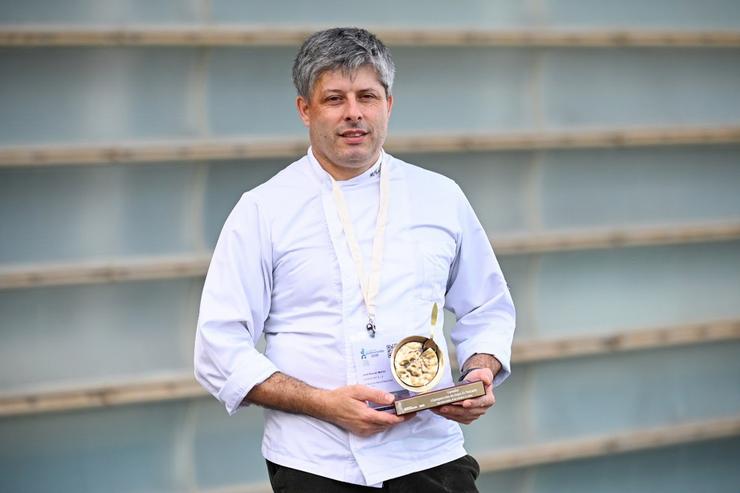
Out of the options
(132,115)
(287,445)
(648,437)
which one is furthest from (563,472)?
(287,445)

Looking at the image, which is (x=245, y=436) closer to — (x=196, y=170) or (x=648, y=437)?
(x=196, y=170)

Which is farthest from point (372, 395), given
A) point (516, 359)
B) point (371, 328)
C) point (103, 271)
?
point (516, 359)

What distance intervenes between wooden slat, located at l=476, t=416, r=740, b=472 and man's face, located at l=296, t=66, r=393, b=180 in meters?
2.22

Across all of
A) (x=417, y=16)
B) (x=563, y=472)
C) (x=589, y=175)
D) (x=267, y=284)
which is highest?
(x=417, y=16)

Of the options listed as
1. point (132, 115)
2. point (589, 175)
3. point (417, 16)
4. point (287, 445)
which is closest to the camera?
point (287, 445)

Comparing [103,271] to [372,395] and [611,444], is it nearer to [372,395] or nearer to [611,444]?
[372,395]

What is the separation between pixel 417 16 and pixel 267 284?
205cm

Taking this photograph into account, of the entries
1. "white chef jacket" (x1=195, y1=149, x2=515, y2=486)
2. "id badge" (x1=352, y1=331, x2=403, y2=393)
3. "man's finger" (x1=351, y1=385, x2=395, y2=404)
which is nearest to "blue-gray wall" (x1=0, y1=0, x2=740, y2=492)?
"white chef jacket" (x1=195, y1=149, x2=515, y2=486)

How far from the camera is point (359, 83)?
2.49 metres

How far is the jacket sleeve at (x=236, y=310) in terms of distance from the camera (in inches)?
95.8

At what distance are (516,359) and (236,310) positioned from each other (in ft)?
7.37

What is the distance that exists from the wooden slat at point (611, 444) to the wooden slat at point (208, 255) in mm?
Result: 720

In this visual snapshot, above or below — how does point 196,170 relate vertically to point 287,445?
above

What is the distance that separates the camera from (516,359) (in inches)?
179
